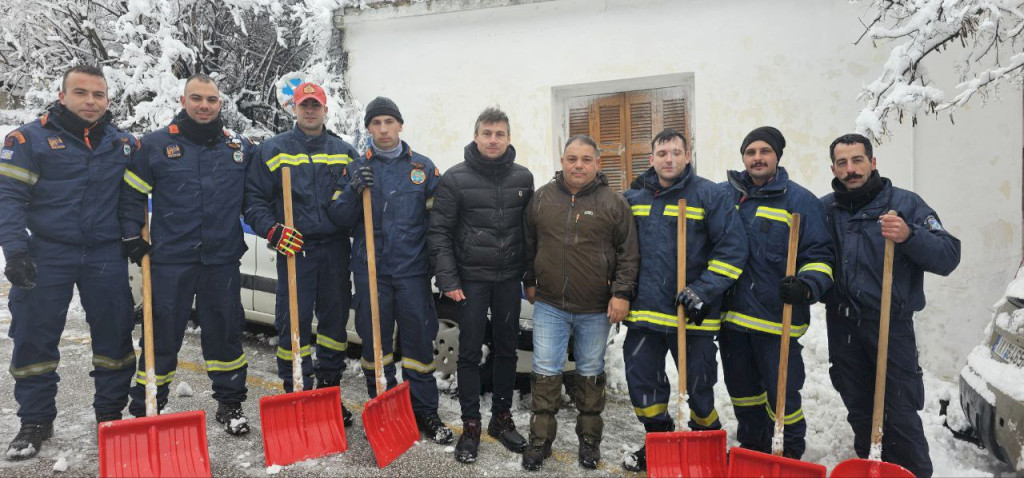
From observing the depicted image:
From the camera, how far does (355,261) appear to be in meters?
3.70

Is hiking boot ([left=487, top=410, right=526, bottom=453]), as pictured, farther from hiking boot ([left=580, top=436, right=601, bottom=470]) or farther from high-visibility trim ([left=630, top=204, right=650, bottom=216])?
high-visibility trim ([left=630, top=204, right=650, bottom=216])

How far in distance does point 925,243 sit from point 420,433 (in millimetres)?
2874

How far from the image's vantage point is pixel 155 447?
9.73ft

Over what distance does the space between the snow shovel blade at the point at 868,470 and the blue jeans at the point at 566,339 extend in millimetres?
1226

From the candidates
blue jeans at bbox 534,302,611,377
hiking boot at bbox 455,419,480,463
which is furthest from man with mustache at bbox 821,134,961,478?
hiking boot at bbox 455,419,480,463

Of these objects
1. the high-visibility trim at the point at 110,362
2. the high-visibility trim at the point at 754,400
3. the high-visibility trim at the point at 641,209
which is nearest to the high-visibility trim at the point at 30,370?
the high-visibility trim at the point at 110,362

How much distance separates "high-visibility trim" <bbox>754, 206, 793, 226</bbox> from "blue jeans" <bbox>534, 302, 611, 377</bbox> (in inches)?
38.6

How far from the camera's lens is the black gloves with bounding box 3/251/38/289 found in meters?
3.03

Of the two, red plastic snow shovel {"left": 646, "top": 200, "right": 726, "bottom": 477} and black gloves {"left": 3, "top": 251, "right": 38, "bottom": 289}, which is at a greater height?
black gloves {"left": 3, "top": 251, "right": 38, "bottom": 289}

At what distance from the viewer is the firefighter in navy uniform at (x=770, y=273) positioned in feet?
10.0

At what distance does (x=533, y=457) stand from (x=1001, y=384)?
7.24 feet

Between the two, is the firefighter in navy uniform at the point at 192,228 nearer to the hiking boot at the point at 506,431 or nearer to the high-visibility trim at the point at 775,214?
the hiking boot at the point at 506,431

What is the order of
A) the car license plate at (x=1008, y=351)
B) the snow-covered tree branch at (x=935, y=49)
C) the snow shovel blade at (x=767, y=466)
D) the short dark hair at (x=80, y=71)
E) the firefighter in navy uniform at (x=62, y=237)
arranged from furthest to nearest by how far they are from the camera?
the snow-covered tree branch at (x=935, y=49), the short dark hair at (x=80, y=71), the firefighter in navy uniform at (x=62, y=237), the snow shovel blade at (x=767, y=466), the car license plate at (x=1008, y=351)

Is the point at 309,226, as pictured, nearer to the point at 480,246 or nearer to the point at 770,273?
the point at 480,246
